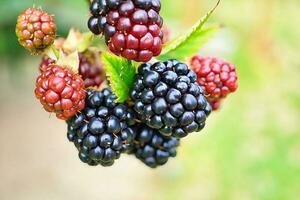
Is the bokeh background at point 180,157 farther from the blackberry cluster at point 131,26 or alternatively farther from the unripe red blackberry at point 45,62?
the blackberry cluster at point 131,26

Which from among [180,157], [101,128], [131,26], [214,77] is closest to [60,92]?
[101,128]

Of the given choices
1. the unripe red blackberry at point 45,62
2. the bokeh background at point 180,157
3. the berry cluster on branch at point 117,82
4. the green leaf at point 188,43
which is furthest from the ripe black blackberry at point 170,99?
the bokeh background at point 180,157

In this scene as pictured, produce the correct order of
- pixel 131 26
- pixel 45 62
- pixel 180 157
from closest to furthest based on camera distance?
pixel 131 26 → pixel 45 62 → pixel 180 157

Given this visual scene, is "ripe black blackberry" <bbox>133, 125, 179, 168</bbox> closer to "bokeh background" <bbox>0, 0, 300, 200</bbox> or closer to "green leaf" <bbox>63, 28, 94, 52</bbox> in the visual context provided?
"green leaf" <bbox>63, 28, 94, 52</bbox>

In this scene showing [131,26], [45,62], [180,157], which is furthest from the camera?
[180,157]

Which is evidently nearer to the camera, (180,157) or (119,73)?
(119,73)

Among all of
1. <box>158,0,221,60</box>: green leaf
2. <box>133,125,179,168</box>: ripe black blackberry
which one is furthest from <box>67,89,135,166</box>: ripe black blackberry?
<box>158,0,221,60</box>: green leaf

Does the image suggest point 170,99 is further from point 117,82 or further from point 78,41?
point 78,41
